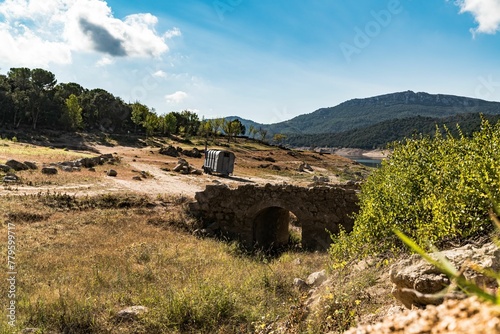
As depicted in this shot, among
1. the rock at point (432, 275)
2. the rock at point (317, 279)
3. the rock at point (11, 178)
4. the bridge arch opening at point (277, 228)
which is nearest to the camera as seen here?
the rock at point (432, 275)

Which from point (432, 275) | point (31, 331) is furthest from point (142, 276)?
point (432, 275)

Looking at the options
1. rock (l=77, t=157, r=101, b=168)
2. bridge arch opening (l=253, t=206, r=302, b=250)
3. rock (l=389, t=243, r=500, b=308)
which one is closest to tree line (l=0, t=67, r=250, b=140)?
rock (l=77, t=157, r=101, b=168)

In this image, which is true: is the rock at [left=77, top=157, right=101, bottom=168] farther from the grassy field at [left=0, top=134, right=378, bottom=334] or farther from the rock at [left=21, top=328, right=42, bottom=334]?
the rock at [left=21, top=328, right=42, bottom=334]

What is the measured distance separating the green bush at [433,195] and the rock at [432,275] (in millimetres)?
460

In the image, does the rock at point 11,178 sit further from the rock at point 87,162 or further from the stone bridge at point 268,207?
the stone bridge at point 268,207

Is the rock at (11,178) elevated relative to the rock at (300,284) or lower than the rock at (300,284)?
lower

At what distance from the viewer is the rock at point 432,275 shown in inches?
164

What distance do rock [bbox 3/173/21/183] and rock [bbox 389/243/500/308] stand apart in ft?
82.0

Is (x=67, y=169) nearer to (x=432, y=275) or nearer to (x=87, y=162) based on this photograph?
(x=87, y=162)

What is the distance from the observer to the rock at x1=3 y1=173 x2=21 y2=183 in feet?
73.5

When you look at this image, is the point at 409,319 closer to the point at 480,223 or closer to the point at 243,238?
the point at 480,223

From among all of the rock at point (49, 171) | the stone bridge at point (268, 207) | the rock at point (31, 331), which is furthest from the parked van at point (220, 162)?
the rock at point (31, 331)

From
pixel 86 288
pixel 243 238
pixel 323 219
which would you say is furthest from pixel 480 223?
pixel 243 238

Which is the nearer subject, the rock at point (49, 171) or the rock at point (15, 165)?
the rock at point (15, 165)
